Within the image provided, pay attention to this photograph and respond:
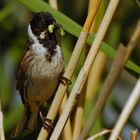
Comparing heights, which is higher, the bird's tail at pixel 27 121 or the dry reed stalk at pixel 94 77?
the dry reed stalk at pixel 94 77

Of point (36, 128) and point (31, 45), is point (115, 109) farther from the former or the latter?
point (31, 45)

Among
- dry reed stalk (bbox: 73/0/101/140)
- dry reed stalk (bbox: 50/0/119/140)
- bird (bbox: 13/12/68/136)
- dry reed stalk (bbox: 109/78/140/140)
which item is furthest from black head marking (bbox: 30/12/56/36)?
dry reed stalk (bbox: 109/78/140/140)

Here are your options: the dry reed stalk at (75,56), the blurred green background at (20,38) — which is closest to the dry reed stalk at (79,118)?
the dry reed stalk at (75,56)

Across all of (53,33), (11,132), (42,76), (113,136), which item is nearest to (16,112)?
(11,132)

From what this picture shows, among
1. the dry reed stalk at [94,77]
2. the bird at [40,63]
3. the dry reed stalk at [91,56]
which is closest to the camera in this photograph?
the dry reed stalk at [91,56]

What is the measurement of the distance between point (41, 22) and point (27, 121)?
53 cm

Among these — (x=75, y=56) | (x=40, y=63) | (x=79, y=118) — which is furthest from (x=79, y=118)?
(x=75, y=56)

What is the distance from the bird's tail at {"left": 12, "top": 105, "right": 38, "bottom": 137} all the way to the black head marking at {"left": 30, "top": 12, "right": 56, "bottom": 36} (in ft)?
1.32

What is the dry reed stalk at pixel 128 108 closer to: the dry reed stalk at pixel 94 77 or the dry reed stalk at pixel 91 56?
the dry reed stalk at pixel 91 56

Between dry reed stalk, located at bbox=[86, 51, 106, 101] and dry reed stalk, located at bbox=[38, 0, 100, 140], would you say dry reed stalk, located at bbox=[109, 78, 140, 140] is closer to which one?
dry reed stalk, located at bbox=[38, 0, 100, 140]

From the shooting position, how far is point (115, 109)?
7.79ft

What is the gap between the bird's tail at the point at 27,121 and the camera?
2.09 metres

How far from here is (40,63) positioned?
195 centimetres

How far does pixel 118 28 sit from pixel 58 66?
43 centimetres
